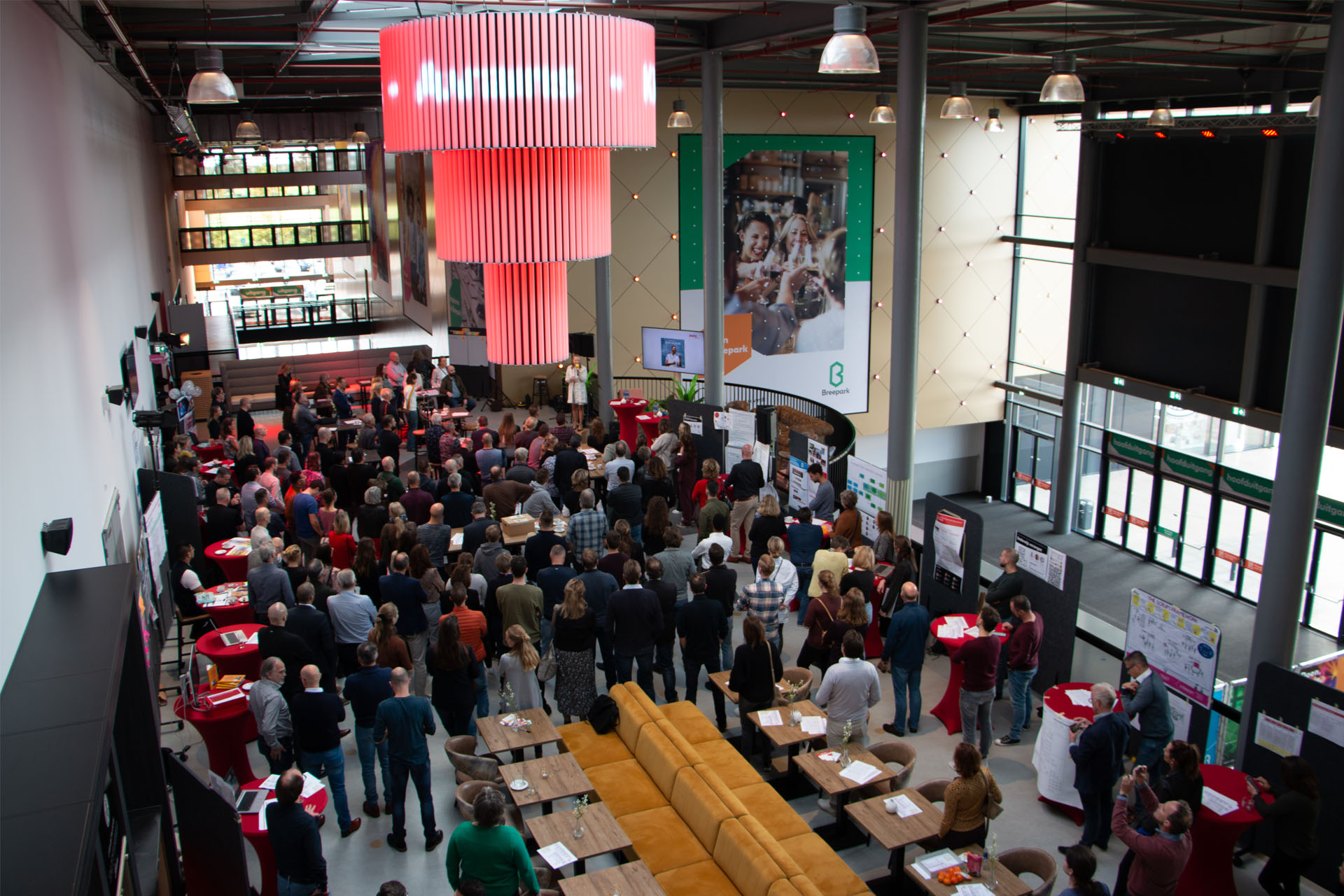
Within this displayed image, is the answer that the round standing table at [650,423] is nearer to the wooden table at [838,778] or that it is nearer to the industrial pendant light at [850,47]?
the wooden table at [838,778]

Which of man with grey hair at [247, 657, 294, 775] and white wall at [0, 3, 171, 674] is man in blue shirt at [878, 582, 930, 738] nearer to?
man with grey hair at [247, 657, 294, 775]

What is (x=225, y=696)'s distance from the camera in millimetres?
7660

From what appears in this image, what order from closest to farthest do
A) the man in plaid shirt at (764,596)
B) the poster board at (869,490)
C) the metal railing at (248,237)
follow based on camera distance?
the man in plaid shirt at (764,596) < the poster board at (869,490) < the metal railing at (248,237)

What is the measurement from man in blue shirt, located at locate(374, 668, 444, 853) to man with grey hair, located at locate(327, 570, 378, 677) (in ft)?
4.34

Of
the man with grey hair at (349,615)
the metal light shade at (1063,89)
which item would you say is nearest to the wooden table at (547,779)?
the man with grey hair at (349,615)

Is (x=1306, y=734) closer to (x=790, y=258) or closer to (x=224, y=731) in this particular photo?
(x=224, y=731)

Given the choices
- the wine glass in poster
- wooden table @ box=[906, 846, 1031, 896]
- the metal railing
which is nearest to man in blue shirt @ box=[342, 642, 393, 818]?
wooden table @ box=[906, 846, 1031, 896]

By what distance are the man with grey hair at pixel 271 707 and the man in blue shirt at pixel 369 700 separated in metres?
0.45

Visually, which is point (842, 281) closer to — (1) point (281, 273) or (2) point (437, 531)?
(2) point (437, 531)

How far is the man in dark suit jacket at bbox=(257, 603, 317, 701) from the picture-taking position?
747 centimetres

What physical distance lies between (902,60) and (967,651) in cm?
661

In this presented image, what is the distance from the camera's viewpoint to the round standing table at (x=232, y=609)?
926cm

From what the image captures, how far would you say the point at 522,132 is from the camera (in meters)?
3.63

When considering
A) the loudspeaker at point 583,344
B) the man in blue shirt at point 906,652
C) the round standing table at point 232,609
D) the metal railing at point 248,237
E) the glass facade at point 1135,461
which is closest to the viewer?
the man in blue shirt at point 906,652
